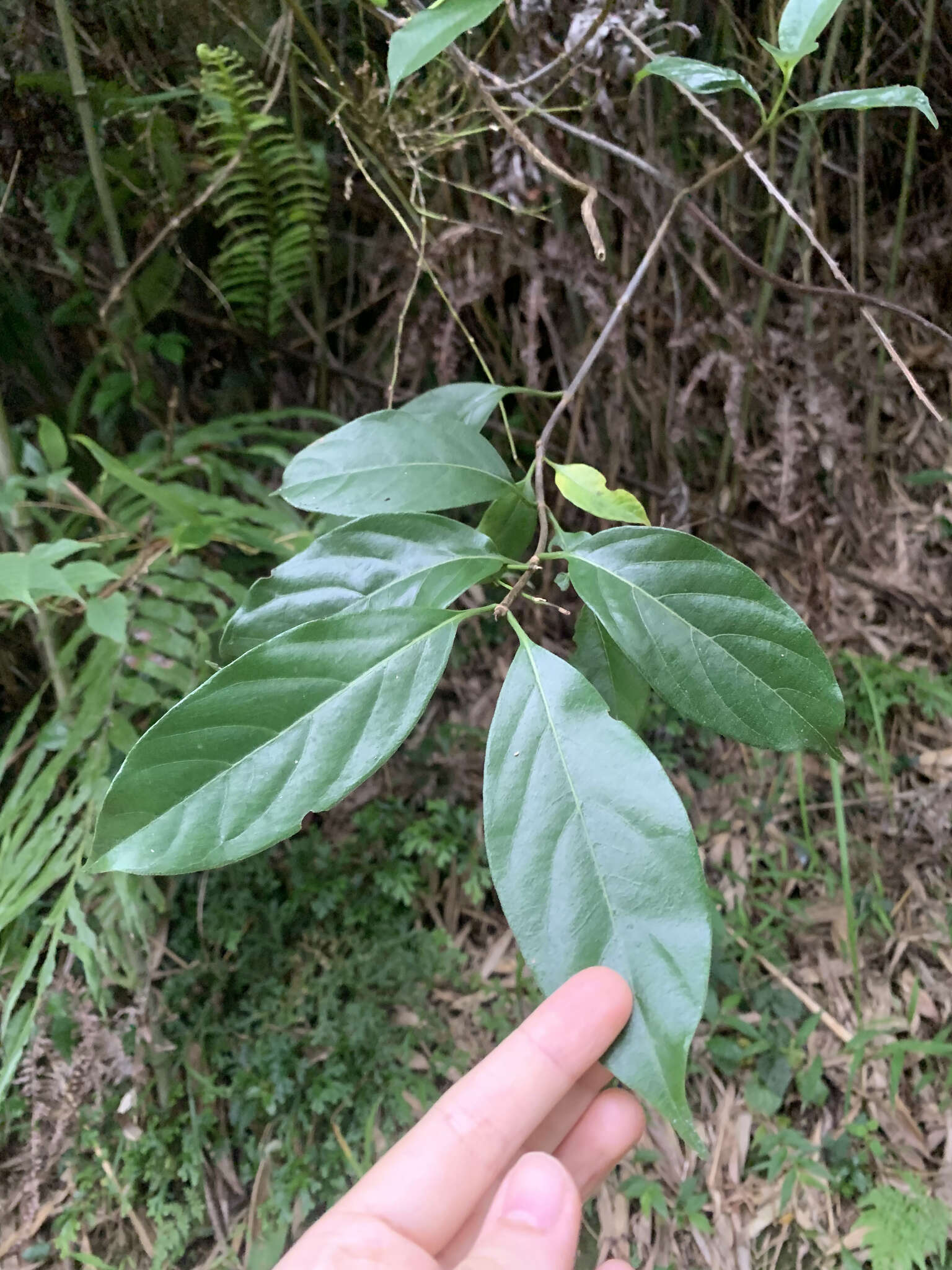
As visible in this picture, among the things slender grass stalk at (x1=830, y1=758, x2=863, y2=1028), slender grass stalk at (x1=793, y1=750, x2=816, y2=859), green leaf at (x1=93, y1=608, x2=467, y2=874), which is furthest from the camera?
slender grass stalk at (x1=793, y1=750, x2=816, y2=859)

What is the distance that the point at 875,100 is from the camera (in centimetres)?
52

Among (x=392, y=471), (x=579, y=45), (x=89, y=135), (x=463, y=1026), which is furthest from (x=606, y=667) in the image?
(x=89, y=135)

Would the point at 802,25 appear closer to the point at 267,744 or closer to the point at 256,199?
the point at 267,744

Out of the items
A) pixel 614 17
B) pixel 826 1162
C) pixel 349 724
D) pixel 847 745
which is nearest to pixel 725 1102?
pixel 826 1162

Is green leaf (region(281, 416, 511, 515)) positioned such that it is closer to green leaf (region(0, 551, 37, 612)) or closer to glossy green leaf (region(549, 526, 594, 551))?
glossy green leaf (region(549, 526, 594, 551))

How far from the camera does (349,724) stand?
426 millimetres

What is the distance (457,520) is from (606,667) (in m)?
0.32

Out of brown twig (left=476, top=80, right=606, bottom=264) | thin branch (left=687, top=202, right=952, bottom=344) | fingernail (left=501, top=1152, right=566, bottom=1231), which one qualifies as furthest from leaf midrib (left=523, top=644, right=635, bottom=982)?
thin branch (left=687, top=202, right=952, bottom=344)

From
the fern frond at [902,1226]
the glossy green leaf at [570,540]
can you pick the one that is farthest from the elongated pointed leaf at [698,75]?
the fern frond at [902,1226]

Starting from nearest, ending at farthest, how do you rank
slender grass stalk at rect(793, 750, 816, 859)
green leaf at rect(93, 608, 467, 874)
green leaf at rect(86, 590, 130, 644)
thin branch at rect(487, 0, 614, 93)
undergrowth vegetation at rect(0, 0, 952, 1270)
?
green leaf at rect(93, 608, 467, 874) < thin branch at rect(487, 0, 614, 93) < green leaf at rect(86, 590, 130, 644) < undergrowth vegetation at rect(0, 0, 952, 1270) < slender grass stalk at rect(793, 750, 816, 859)

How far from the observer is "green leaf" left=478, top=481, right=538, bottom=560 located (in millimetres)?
568

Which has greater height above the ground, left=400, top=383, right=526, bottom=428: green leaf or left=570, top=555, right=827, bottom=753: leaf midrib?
left=400, top=383, right=526, bottom=428: green leaf

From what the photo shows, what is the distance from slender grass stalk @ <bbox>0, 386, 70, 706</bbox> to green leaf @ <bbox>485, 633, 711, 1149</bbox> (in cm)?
63

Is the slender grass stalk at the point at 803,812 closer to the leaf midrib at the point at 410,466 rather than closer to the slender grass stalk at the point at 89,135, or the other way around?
the leaf midrib at the point at 410,466
